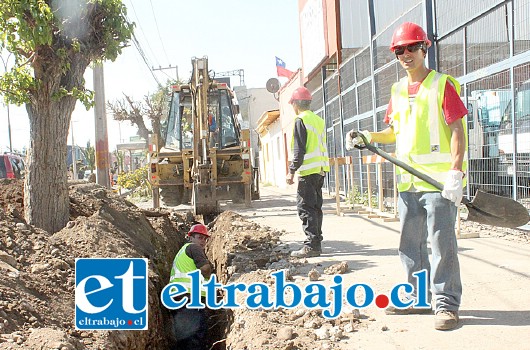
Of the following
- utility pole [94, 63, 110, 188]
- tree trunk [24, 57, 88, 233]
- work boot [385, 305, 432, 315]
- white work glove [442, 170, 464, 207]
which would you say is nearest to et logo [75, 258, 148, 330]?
tree trunk [24, 57, 88, 233]

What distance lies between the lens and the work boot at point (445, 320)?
149 inches

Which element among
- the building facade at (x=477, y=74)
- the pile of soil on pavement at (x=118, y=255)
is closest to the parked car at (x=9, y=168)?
the pile of soil on pavement at (x=118, y=255)

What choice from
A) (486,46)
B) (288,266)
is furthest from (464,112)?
(486,46)

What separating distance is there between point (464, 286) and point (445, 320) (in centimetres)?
125

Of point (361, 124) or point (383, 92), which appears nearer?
point (383, 92)

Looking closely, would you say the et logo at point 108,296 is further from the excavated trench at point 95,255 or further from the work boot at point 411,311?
the work boot at point 411,311

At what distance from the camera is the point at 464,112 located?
3844mm

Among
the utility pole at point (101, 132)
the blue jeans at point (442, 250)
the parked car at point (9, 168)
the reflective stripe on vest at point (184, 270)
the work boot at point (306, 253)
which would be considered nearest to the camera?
the blue jeans at point (442, 250)

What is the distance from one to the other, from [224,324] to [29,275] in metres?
2.37

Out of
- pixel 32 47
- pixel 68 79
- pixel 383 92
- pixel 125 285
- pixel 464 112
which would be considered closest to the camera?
pixel 464 112

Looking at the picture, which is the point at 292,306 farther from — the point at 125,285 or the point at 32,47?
the point at 32,47

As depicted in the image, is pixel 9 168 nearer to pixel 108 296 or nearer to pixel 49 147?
pixel 49 147

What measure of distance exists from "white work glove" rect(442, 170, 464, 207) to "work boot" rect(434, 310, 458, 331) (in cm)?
76

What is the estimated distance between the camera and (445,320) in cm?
379
